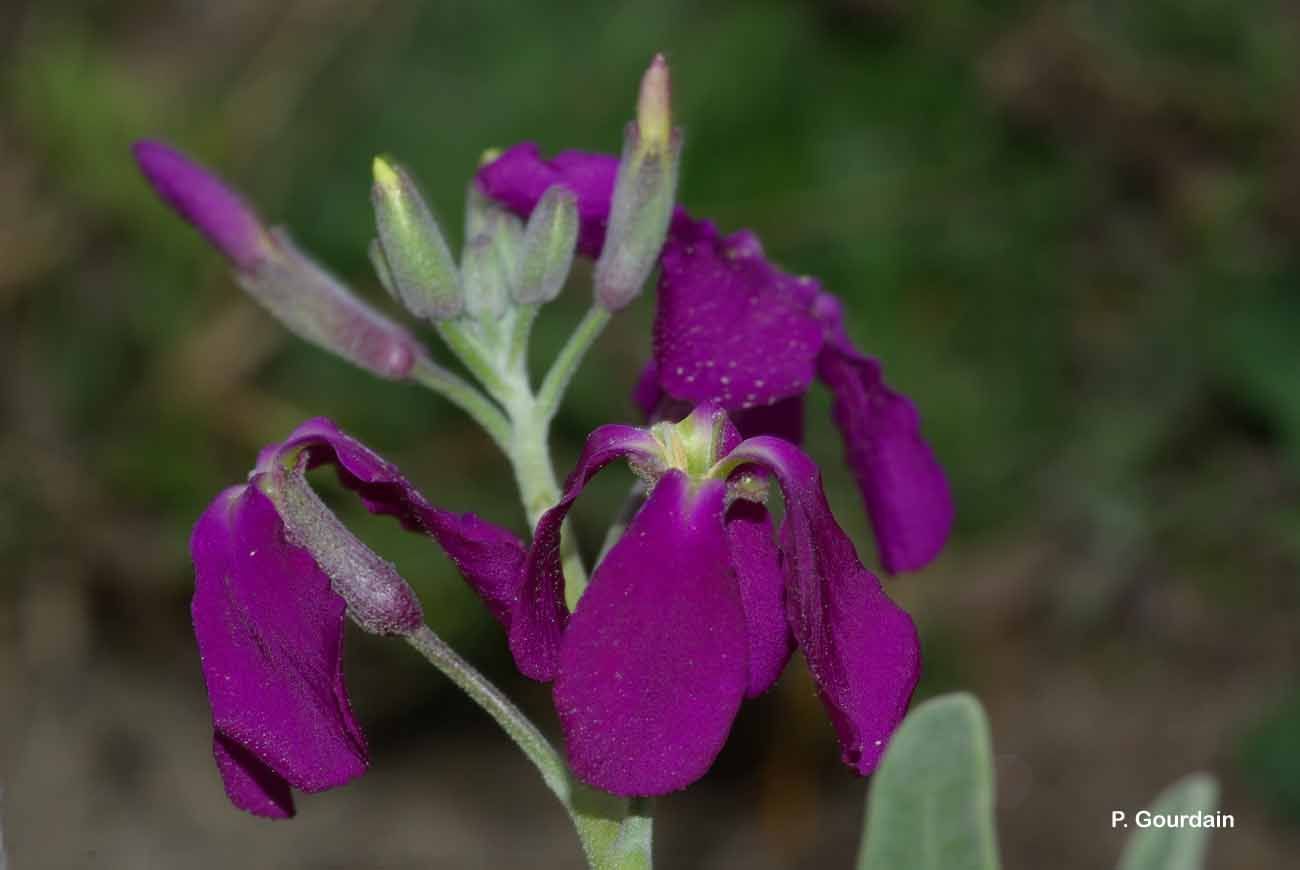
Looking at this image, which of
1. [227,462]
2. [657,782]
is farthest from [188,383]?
[657,782]

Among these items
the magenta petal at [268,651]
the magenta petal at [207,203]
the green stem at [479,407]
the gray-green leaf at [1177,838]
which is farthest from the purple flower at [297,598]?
the gray-green leaf at [1177,838]

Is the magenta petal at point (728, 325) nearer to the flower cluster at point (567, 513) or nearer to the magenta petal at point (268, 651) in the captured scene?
the flower cluster at point (567, 513)

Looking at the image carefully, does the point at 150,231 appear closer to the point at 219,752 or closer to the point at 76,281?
the point at 76,281

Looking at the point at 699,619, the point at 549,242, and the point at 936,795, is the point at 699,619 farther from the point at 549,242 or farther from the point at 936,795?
the point at 549,242

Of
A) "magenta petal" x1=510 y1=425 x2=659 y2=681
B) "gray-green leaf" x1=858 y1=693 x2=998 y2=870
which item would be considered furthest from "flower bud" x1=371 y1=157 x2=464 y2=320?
"gray-green leaf" x1=858 y1=693 x2=998 y2=870

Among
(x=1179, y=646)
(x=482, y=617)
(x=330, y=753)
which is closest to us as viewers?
(x=330, y=753)

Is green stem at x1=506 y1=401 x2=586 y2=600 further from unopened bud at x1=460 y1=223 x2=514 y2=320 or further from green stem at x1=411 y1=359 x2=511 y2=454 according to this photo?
unopened bud at x1=460 y1=223 x2=514 y2=320
